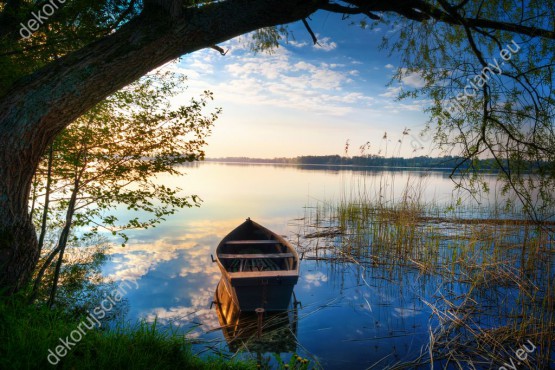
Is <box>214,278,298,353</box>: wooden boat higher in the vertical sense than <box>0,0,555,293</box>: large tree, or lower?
lower

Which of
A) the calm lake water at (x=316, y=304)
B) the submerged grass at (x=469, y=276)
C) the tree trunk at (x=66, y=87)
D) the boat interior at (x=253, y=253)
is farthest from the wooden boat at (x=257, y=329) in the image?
the tree trunk at (x=66, y=87)

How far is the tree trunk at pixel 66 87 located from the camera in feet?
9.25

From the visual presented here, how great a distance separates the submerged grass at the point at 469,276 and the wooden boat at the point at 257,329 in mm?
1732

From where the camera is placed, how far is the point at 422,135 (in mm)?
4559

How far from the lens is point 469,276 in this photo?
705 cm

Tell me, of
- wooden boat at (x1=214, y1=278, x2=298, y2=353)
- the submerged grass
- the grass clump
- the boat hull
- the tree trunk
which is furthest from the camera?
the boat hull

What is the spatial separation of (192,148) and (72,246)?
700 centimetres

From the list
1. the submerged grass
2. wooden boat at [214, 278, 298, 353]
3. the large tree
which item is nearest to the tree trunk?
the large tree

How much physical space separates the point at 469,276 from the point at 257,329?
5.06 m

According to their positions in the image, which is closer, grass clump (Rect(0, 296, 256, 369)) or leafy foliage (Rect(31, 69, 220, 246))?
grass clump (Rect(0, 296, 256, 369))

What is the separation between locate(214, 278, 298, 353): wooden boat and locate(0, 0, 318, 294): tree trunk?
310 cm

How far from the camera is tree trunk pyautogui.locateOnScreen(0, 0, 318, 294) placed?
2818 mm

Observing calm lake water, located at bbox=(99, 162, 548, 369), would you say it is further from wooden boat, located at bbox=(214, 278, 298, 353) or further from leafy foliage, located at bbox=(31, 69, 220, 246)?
leafy foliage, located at bbox=(31, 69, 220, 246)

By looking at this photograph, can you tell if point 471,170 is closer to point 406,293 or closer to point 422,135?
point 422,135
